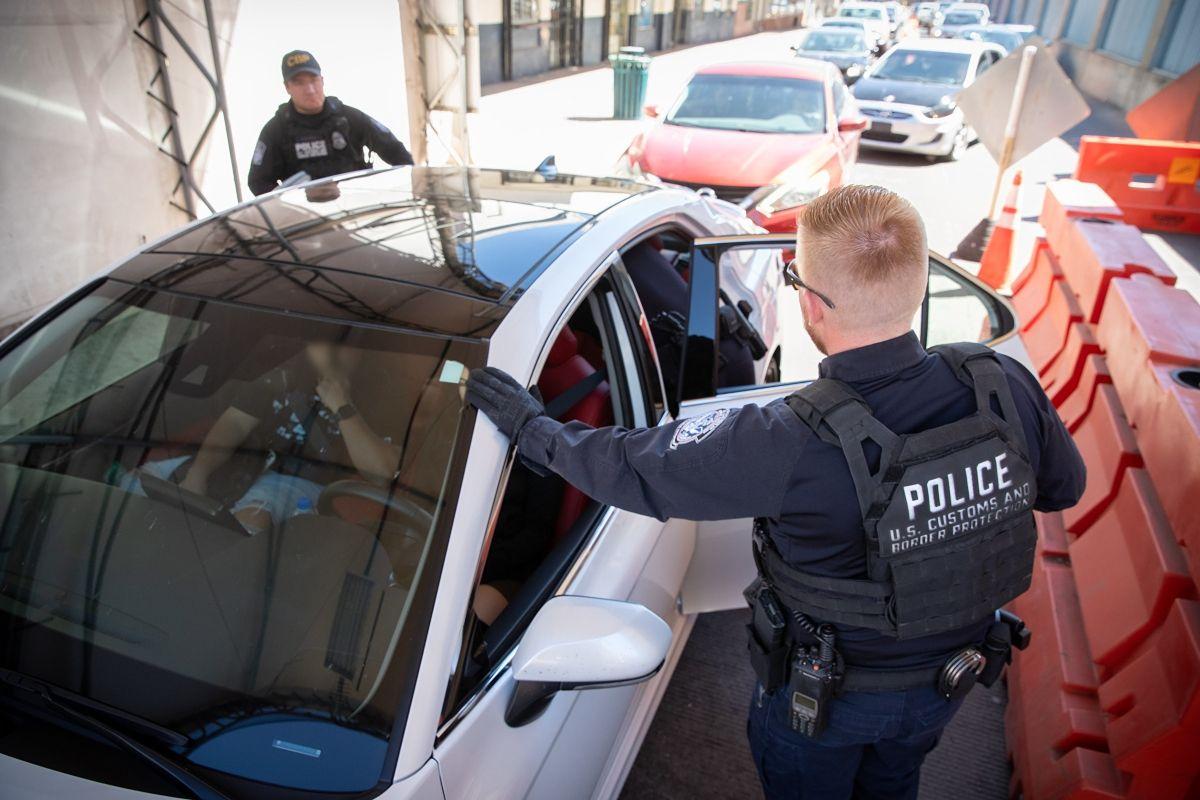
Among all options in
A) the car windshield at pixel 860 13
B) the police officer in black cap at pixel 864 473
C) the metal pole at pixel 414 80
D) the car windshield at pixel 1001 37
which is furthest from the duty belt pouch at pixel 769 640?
the car windshield at pixel 860 13

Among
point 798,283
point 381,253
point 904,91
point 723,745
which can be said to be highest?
point 798,283

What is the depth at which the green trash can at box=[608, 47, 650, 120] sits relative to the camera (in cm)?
1366

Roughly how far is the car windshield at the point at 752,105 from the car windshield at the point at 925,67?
17.5ft

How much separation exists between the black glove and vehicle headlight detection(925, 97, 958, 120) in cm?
1161

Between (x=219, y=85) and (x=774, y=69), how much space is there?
5.62 meters

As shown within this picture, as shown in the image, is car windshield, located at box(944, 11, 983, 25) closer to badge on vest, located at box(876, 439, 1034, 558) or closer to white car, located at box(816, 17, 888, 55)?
white car, located at box(816, 17, 888, 55)

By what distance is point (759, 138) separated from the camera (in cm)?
773

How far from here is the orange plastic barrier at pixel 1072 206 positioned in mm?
4652

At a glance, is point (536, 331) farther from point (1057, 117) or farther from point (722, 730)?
point (1057, 117)

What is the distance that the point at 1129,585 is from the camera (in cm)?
244

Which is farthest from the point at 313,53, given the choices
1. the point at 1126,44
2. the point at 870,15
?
the point at 870,15

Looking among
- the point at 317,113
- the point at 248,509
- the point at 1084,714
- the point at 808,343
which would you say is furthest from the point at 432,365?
the point at 808,343

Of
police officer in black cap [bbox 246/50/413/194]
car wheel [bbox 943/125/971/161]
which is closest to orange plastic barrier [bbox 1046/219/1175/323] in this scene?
police officer in black cap [bbox 246/50/413/194]

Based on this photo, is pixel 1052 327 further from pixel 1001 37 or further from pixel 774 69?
pixel 1001 37
